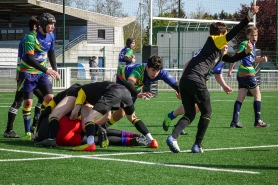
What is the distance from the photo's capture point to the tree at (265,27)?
3450cm

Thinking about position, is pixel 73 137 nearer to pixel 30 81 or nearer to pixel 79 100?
pixel 79 100

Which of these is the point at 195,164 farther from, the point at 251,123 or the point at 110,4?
the point at 110,4

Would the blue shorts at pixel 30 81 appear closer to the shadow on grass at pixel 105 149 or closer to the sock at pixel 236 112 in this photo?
the shadow on grass at pixel 105 149

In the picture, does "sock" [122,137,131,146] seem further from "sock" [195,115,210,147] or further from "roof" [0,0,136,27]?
"roof" [0,0,136,27]

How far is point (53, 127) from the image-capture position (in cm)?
877

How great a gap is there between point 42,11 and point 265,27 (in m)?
17.0

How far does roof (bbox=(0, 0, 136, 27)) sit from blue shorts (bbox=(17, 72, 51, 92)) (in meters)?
31.0

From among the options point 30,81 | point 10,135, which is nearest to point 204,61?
point 30,81

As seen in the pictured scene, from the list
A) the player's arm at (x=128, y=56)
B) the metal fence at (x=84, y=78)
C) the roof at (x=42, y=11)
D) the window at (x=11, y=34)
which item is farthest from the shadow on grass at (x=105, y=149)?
the window at (x=11, y=34)

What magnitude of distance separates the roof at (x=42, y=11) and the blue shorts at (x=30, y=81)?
3099cm

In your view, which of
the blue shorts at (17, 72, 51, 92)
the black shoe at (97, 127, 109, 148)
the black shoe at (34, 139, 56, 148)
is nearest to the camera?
the black shoe at (97, 127, 109, 148)

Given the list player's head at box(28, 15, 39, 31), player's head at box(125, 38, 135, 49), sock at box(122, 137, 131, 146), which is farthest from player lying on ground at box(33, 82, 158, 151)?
player's head at box(125, 38, 135, 49)

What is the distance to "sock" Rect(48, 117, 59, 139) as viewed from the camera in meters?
8.74

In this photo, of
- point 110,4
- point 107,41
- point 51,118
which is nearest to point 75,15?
point 110,4
